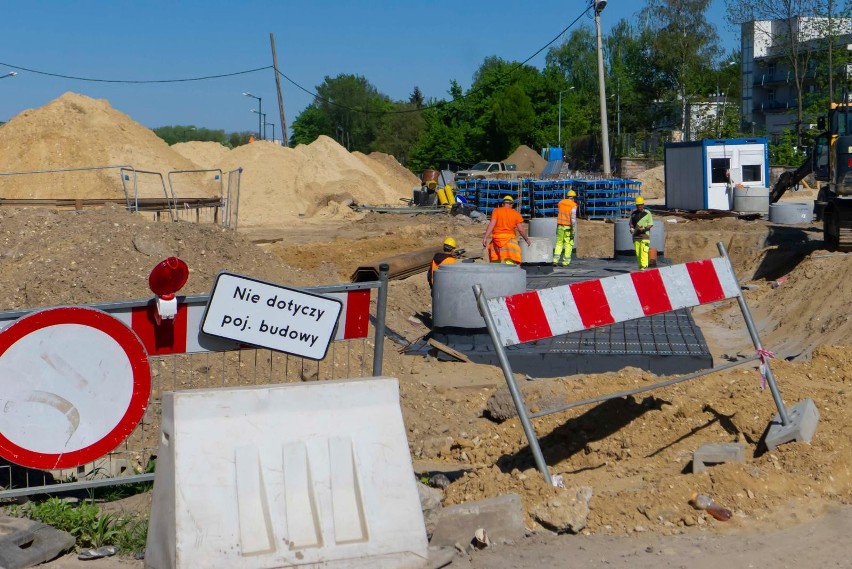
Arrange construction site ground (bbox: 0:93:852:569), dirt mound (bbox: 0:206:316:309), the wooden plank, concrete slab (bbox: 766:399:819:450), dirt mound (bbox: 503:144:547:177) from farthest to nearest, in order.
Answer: dirt mound (bbox: 503:144:547:177) → the wooden plank → dirt mound (bbox: 0:206:316:309) → concrete slab (bbox: 766:399:819:450) → construction site ground (bbox: 0:93:852:569)

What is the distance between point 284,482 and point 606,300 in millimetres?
2484

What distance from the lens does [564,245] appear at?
826 inches

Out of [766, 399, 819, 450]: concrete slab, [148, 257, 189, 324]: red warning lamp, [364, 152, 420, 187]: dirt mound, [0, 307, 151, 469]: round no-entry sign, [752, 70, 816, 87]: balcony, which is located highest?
[752, 70, 816, 87]: balcony

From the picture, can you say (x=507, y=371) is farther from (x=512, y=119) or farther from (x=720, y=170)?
(x=512, y=119)

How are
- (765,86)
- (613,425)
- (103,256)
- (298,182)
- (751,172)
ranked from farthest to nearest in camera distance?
(765,86), (298,182), (751,172), (103,256), (613,425)

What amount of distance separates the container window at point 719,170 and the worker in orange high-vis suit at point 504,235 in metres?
20.3

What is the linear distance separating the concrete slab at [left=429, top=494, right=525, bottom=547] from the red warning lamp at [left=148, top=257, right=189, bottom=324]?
5.71 feet

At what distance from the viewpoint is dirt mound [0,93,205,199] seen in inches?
1400

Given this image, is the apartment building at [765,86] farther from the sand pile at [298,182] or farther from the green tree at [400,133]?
the green tree at [400,133]

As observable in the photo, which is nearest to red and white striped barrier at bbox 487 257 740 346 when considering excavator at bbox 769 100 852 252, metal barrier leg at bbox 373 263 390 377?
metal barrier leg at bbox 373 263 390 377

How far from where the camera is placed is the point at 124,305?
5.39 m

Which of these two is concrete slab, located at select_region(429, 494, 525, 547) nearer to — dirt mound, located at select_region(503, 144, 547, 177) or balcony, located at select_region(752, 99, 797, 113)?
dirt mound, located at select_region(503, 144, 547, 177)

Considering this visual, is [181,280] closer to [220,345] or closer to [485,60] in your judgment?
[220,345]

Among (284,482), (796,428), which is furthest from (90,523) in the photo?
(796,428)
